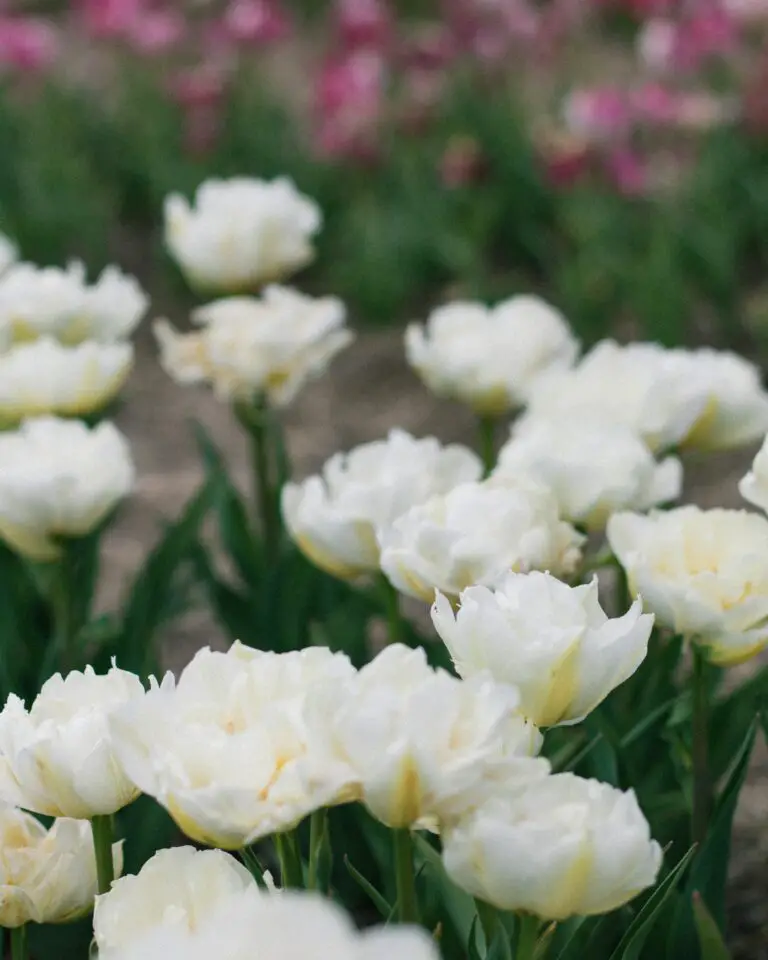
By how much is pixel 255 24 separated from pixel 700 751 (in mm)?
3223

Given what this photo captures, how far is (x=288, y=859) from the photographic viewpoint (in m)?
0.85

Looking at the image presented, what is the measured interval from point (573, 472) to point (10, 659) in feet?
A: 2.35

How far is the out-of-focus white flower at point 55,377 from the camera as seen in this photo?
1532 mm

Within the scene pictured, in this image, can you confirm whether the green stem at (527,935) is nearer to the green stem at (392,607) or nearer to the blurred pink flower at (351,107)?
the green stem at (392,607)

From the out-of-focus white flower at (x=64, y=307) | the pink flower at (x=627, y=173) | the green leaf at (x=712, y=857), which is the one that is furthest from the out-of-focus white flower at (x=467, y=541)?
the pink flower at (x=627, y=173)

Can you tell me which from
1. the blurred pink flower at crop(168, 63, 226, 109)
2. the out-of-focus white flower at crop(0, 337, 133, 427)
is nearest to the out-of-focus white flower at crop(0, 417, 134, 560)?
the out-of-focus white flower at crop(0, 337, 133, 427)

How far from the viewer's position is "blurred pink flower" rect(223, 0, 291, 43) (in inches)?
156

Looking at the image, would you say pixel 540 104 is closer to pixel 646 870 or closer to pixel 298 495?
pixel 298 495

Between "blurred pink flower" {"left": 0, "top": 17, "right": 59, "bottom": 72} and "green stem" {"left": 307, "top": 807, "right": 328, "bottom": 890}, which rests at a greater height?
"green stem" {"left": 307, "top": 807, "right": 328, "bottom": 890}

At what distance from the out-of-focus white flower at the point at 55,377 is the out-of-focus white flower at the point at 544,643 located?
A: 791 millimetres

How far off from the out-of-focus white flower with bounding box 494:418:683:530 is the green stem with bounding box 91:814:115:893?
44 cm

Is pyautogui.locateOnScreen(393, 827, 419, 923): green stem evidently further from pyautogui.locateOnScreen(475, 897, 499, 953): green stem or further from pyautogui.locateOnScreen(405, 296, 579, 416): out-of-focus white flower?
pyautogui.locateOnScreen(405, 296, 579, 416): out-of-focus white flower

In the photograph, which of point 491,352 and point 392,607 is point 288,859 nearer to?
point 392,607

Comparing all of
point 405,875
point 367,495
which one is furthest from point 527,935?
point 367,495
